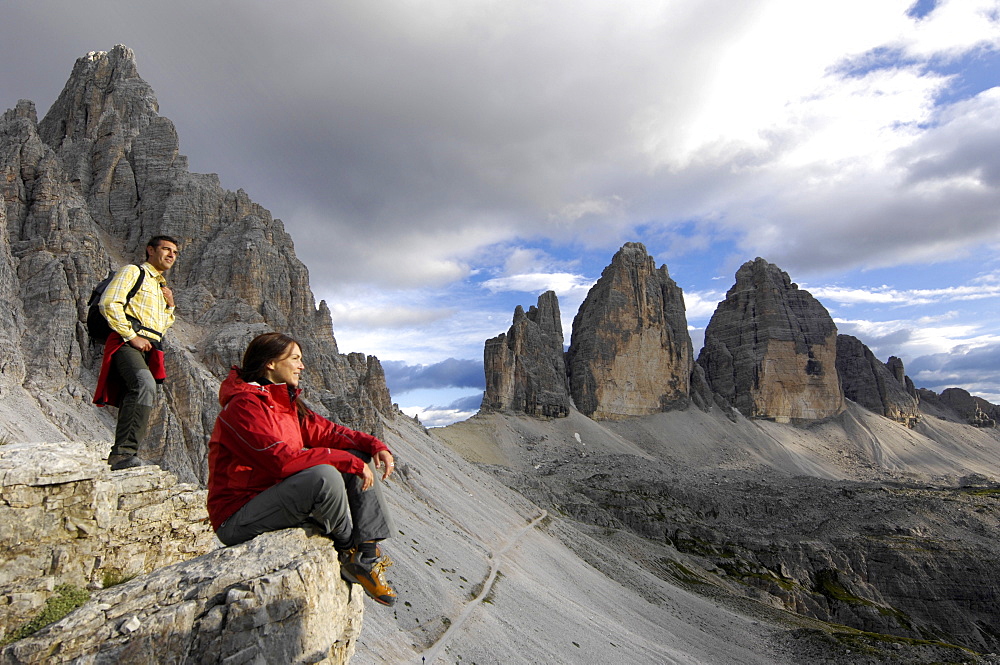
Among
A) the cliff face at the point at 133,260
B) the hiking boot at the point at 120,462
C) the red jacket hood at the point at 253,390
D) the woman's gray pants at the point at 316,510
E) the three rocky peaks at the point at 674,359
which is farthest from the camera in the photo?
the three rocky peaks at the point at 674,359

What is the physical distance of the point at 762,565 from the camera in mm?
54219

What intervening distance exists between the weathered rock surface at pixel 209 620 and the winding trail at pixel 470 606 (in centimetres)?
→ 1538

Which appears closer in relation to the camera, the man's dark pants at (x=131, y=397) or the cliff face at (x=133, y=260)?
the man's dark pants at (x=131, y=397)

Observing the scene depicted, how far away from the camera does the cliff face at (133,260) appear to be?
24781mm

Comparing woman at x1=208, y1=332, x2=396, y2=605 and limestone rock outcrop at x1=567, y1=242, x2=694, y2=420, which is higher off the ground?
limestone rock outcrop at x1=567, y1=242, x2=694, y2=420

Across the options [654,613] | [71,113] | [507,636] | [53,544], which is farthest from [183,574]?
[71,113]

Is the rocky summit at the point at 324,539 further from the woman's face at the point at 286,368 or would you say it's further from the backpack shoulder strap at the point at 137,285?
the backpack shoulder strap at the point at 137,285

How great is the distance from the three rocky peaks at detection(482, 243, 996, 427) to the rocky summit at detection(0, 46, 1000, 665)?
14.2m

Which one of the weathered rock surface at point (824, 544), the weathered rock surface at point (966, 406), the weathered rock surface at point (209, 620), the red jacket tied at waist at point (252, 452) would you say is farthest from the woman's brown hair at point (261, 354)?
the weathered rock surface at point (966, 406)

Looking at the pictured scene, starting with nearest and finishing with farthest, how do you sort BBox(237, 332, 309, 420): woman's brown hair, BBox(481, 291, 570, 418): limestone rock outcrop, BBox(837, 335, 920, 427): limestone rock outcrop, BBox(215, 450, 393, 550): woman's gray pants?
BBox(215, 450, 393, 550): woman's gray pants < BBox(237, 332, 309, 420): woman's brown hair < BBox(481, 291, 570, 418): limestone rock outcrop < BBox(837, 335, 920, 427): limestone rock outcrop

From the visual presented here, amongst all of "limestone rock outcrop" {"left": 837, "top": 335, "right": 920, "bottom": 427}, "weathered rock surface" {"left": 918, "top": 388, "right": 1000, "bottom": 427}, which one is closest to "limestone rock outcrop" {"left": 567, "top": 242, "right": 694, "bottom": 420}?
"limestone rock outcrop" {"left": 837, "top": 335, "right": 920, "bottom": 427}

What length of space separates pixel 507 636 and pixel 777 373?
136 meters

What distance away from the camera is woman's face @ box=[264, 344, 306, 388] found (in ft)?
16.0

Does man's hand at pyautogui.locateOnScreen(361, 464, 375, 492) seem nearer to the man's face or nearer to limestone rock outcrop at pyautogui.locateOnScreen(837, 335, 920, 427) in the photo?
the man's face
